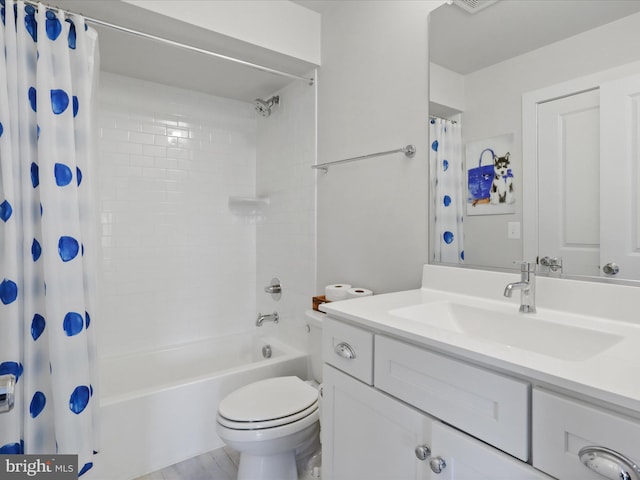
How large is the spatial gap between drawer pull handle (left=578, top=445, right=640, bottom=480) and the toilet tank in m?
1.38

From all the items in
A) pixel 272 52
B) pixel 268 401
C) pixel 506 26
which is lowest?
pixel 268 401

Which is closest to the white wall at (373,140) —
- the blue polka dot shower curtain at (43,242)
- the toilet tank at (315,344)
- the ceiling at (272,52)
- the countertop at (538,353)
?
the ceiling at (272,52)

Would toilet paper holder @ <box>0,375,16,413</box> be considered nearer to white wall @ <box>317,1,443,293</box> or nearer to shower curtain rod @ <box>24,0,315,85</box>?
white wall @ <box>317,1,443,293</box>

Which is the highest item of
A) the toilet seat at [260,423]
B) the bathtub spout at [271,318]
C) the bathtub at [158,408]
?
the bathtub spout at [271,318]

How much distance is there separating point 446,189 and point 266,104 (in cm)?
165

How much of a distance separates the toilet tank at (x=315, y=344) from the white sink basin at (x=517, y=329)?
30.7 inches

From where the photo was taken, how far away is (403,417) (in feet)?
2.97

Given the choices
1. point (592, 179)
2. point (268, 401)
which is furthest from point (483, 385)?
point (268, 401)

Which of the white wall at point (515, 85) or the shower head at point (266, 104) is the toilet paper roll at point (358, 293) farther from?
the shower head at point (266, 104)

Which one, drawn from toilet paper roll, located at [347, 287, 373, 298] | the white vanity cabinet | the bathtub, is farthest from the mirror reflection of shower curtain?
the bathtub

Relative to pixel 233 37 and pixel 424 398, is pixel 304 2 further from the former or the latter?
pixel 424 398

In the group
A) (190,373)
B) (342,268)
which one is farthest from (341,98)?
(190,373)

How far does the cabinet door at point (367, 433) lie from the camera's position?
0.88m

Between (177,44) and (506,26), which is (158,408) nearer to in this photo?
(177,44)
